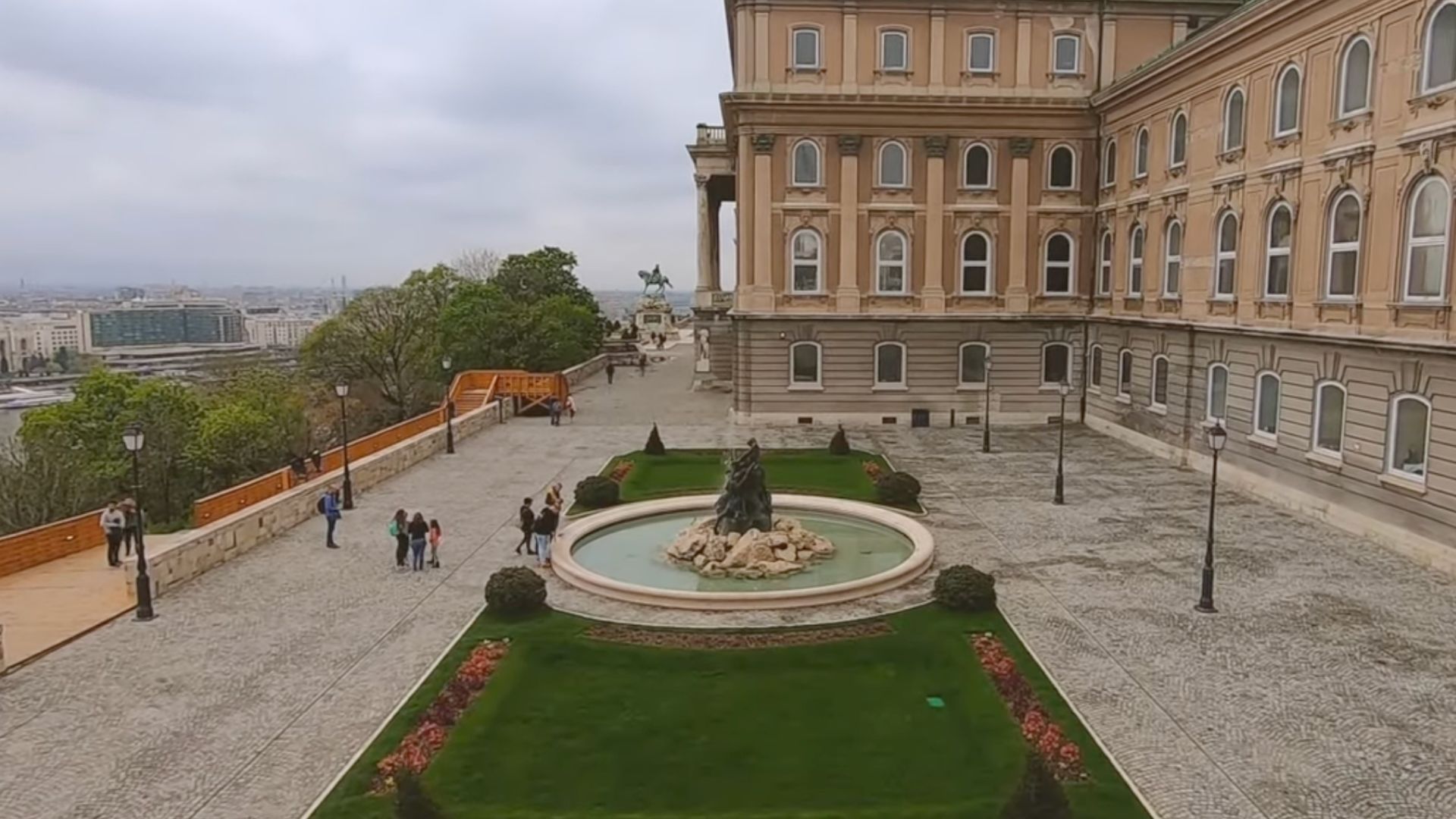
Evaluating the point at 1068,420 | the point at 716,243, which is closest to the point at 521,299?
the point at 716,243

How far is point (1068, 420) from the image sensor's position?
39.1 meters

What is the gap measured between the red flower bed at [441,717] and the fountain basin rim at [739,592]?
2.99m

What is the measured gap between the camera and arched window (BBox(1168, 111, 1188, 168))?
3109cm

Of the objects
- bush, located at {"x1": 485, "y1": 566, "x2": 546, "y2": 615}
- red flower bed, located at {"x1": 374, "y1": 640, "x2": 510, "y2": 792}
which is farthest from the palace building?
red flower bed, located at {"x1": 374, "y1": 640, "x2": 510, "y2": 792}

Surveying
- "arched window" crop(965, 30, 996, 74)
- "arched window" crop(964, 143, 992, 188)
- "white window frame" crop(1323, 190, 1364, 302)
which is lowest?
"white window frame" crop(1323, 190, 1364, 302)

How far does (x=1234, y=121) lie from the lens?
2819 cm

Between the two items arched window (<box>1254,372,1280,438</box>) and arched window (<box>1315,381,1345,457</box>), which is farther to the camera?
arched window (<box>1254,372,1280,438</box>)

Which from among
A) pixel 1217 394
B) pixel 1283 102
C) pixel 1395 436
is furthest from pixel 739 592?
pixel 1283 102

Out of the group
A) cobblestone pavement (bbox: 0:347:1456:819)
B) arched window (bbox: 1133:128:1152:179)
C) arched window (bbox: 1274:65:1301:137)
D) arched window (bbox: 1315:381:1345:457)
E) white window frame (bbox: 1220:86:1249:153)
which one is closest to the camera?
cobblestone pavement (bbox: 0:347:1456:819)

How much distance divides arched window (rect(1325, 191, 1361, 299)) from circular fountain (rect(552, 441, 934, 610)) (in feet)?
37.9

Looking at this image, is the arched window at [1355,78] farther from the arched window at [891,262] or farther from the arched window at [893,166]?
the arched window at [891,262]

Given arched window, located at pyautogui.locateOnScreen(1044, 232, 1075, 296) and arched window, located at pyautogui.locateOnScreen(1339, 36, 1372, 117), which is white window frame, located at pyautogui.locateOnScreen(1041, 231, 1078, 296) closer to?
arched window, located at pyautogui.locateOnScreen(1044, 232, 1075, 296)

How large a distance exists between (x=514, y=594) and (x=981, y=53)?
29506mm

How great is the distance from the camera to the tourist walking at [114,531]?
68.2ft
